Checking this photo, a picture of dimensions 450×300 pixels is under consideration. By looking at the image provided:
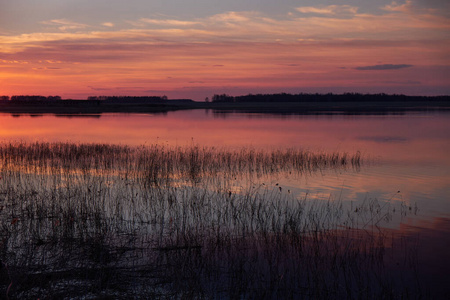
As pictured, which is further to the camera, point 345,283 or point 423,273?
point 423,273

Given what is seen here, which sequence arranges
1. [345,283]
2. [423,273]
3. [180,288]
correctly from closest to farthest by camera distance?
[180,288], [345,283], [423,273]

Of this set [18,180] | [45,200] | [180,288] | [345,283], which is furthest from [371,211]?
[18,180]

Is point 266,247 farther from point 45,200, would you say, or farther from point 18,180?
point 18,180

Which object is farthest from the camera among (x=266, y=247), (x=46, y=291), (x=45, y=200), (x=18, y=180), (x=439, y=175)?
(x=439, y=175)

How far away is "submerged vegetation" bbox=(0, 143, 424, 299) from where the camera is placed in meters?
6.45

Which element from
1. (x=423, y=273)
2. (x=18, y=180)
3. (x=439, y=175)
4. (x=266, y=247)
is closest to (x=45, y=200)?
(x=18, y=180)

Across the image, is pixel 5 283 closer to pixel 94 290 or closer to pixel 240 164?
pixel 94 290

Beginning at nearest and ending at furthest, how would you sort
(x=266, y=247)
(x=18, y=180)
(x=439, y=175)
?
1. (x=266, y=247)
2. (x=18, y=180)
3. (x=439, y=175)

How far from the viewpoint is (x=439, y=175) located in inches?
709

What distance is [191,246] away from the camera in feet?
26.9

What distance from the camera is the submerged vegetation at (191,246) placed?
6.45 metres

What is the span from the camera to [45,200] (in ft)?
37.5

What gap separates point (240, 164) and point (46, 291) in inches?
553

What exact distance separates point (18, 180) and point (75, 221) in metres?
6.42
